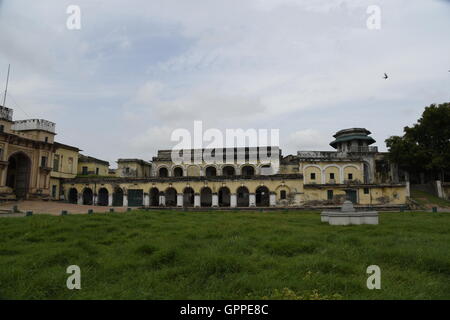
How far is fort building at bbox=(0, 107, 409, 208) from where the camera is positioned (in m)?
31.6

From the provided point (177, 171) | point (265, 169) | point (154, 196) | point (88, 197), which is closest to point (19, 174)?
point (88, 197)

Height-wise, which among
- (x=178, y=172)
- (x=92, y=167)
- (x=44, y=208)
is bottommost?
(x=44, y=208)

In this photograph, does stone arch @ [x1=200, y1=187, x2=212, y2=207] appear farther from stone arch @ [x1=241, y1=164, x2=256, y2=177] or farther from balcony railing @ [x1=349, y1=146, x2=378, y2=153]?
balcony railing @ [x1=349, y1=146, x2=378, y2=153]

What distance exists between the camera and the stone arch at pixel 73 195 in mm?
39000

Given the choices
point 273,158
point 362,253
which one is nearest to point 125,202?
point 273,158

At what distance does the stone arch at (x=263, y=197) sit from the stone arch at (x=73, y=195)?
2332 cm

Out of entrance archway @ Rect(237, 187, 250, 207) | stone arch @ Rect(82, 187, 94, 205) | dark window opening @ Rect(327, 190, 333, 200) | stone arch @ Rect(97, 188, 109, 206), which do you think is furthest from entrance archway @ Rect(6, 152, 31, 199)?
dark window opening @ Rect(327, 190, 333, 200)

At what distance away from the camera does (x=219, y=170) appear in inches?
1677

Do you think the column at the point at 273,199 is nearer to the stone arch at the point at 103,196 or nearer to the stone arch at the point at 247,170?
the stone arch at the point at 247,170

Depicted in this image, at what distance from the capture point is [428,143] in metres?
34.6

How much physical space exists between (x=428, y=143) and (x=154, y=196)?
33.1 meters

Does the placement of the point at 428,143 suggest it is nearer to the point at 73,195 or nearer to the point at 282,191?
the point at 282,191

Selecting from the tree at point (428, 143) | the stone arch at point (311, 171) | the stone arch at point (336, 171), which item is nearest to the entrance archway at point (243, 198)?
the stone arch at point (311, 171)
